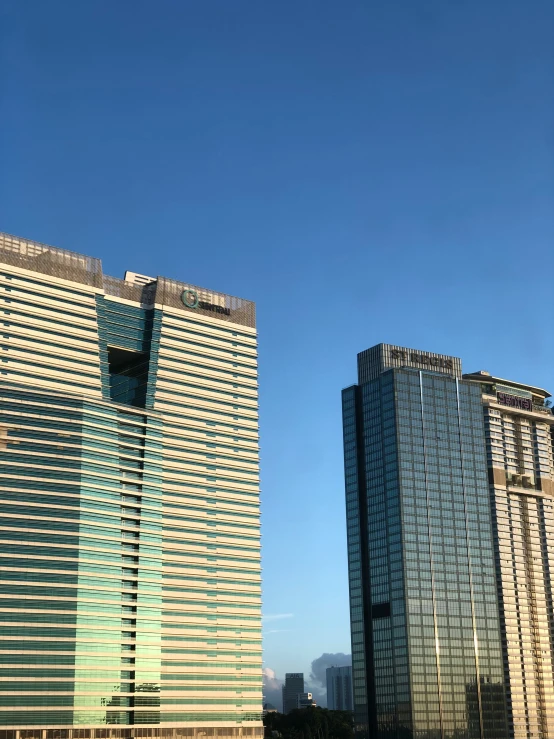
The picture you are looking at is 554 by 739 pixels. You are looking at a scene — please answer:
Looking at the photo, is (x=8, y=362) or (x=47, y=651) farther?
(x=8, y=362)

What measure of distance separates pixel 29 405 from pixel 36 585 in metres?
34.9

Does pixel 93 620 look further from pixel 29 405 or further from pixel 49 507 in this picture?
pixel 29 405

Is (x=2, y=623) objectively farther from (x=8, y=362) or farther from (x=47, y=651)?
(x=8, y=362)

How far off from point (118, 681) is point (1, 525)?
3920 cm

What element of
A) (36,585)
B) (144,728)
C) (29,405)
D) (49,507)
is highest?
(29,405)

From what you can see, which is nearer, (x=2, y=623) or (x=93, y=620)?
(x=2, y=623)

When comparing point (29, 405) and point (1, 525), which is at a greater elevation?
point (29, 405)

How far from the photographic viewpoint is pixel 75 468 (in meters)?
199

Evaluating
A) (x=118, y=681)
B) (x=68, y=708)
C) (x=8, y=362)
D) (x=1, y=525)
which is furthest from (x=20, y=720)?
(x=8, y=362)

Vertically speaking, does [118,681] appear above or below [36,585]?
below

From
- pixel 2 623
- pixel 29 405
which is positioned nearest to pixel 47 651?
pixel 2 623

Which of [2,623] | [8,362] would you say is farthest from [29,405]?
[2,623]

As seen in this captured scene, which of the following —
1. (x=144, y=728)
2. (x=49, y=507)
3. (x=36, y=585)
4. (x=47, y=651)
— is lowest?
(x=144, y=728)

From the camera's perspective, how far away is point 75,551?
194 meters
